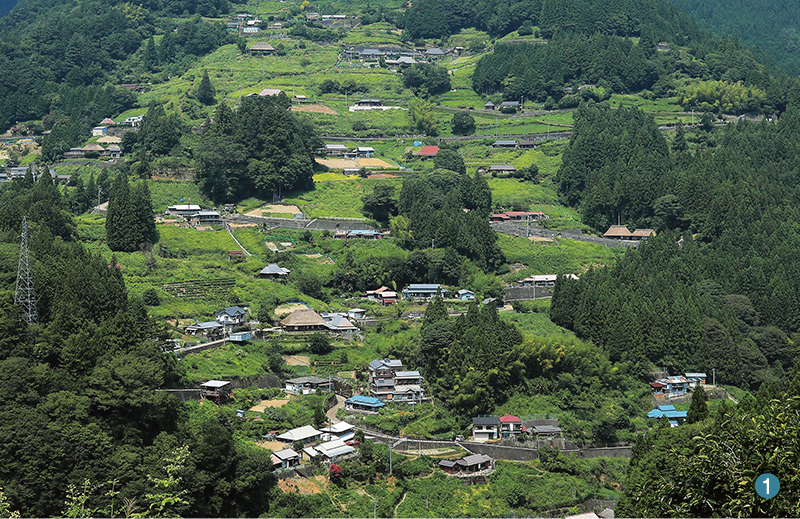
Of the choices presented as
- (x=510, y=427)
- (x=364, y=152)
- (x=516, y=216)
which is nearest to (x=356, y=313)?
(x=510, y=427)

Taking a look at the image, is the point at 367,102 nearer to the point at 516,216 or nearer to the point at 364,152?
the point at 364,152

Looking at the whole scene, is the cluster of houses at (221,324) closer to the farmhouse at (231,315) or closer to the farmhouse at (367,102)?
the farmhouse at (231,315)

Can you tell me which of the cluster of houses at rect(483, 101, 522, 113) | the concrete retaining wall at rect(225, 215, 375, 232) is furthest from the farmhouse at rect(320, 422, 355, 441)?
the cluster of houses at rect(483, 101, 522, 113)

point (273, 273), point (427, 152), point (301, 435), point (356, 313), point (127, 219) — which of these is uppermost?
point (427, 152)

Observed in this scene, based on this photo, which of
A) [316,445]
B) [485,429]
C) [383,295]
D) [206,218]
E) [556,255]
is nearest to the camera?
[316,445]

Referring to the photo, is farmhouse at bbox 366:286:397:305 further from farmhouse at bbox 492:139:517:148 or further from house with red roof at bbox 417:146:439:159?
farmhouse at bbox 492:139:517:148

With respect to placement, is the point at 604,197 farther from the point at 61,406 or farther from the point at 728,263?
the point at 61,406
